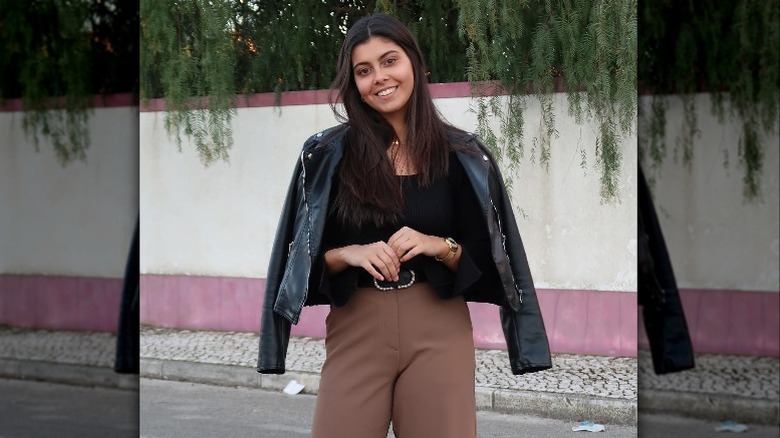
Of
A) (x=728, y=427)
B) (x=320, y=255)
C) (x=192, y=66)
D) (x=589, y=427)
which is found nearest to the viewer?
(x=728, y=427)

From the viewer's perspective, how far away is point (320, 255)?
1602 mm

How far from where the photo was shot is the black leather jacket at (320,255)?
1.61m

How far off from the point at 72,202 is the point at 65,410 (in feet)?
0.61

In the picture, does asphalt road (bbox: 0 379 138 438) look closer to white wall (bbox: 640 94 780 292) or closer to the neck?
white wall (bbox: 640 94 780 292)

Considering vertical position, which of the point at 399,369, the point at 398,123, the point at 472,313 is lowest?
the point at 472,313

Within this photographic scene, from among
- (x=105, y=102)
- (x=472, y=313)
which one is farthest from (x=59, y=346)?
(x=472, y=313)

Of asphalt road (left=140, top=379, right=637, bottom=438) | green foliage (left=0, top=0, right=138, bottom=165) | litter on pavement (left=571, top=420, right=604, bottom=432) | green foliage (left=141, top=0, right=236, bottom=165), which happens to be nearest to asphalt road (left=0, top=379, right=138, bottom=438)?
Result: green foliage (left=0, top=0, right=138, bottom=165)

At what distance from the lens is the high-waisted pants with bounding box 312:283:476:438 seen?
1.55m

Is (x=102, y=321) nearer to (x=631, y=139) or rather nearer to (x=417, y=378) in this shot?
(x=417, y=378)

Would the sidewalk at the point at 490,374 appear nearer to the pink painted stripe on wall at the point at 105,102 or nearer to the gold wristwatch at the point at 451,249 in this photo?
the gold wristwatch at the point at 451,249

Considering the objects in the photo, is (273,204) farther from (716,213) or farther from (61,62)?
(716,213)

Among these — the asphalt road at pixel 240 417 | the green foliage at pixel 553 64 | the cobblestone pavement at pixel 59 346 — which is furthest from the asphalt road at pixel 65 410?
the green foliage at pixel 553 64

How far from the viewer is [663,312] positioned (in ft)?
2.15

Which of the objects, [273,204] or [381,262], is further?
[273,204]
